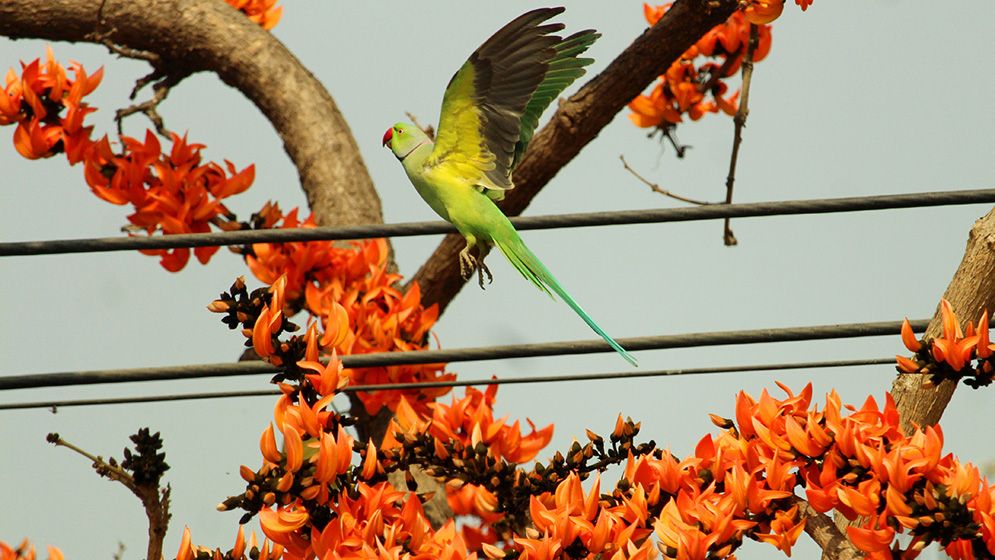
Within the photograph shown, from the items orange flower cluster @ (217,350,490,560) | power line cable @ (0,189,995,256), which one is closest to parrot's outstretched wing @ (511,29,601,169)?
power line cable @ (0,189,995,256)

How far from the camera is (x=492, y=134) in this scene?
11.2 feet

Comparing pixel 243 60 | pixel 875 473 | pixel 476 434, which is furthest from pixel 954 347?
pixel 243 60

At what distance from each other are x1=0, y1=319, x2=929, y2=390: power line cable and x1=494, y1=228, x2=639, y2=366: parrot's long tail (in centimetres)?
11

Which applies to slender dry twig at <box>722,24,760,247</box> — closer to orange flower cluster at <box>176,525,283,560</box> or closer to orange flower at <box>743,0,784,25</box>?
orange flower at <box>743,0,784,25</box>

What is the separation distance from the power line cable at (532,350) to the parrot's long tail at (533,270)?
114mm

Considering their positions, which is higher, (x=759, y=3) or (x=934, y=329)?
(x=759, y=3)

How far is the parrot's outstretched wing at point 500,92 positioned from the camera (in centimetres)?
324

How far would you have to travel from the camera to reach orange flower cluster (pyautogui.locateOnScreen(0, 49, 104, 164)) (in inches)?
169

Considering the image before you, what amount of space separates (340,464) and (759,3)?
2.11 m

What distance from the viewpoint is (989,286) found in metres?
3.11

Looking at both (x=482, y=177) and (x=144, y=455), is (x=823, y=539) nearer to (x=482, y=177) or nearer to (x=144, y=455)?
(x=482, y=177)

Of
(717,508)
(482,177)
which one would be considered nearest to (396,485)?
(482,177)

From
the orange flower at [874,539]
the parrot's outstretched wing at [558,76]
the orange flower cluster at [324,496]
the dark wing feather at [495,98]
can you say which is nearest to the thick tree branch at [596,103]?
the parrot's outstretched wing at [558,76]

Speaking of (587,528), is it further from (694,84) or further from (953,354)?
(694,84)
